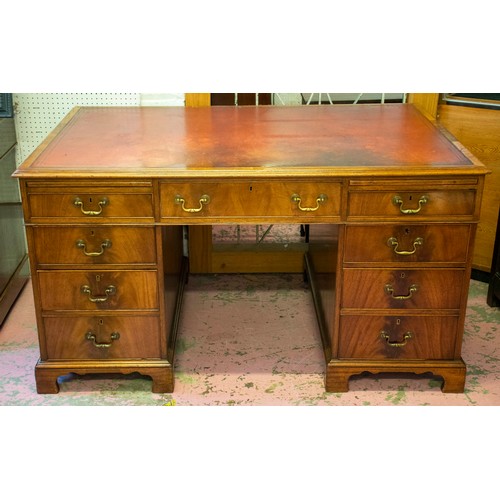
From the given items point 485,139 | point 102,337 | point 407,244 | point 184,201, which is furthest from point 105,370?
point 485,139

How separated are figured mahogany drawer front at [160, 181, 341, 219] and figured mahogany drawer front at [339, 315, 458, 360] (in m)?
0.48

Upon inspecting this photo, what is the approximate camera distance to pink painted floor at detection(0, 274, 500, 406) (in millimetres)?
2838

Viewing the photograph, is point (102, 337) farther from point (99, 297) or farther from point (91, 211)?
point (91, 211)

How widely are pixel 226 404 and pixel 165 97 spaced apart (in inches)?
62.8

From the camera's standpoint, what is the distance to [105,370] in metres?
2.82

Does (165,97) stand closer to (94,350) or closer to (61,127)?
(61,127)

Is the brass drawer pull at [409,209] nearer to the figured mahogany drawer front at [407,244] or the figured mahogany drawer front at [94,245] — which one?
the figured mahogany drawer front at [407,244]

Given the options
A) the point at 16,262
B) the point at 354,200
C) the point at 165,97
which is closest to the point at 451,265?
the point at 354,200

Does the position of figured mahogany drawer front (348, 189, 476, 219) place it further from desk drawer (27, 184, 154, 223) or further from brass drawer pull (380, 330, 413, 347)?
desk drawer (27, 184, 154, 223)

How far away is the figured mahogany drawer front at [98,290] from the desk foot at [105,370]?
0.24 m

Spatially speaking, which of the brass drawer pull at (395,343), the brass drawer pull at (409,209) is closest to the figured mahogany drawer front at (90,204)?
the brass drawer pull at (409,209)

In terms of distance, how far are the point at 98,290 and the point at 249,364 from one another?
756 millimetres

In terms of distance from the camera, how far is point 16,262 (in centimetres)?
366

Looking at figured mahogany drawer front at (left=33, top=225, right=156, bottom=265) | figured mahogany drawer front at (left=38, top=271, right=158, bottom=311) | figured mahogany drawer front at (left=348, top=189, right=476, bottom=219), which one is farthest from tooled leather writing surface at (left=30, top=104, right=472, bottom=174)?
figured mahogany drawer front at (left=38, top=271, right=158, bottom=311)
